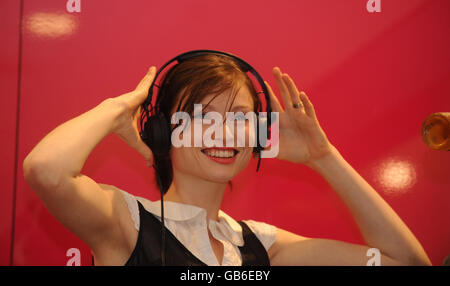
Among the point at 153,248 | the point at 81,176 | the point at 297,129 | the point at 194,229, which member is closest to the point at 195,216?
the point at 194,229

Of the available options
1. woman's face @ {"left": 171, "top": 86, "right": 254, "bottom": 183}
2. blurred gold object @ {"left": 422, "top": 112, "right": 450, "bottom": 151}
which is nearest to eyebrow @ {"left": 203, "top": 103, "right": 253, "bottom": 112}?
woman's face @ {"left": 171, "top": 86, "right": 254, "bottom": 183}

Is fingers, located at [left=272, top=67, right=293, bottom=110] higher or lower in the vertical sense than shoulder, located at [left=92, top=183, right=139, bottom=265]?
higher

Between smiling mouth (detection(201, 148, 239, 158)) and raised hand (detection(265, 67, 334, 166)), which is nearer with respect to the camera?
smiling mouth (detection(201, 148, 239, 158))

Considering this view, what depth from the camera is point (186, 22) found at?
1437 mm

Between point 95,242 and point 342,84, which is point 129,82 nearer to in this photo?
point 95,242

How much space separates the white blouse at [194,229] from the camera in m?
1.09

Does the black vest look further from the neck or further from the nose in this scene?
the nose

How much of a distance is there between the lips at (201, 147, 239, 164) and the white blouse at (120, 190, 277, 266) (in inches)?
6.1

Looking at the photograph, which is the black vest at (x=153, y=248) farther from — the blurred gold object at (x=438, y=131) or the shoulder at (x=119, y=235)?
the blurred gold object at (x=438, y=131)

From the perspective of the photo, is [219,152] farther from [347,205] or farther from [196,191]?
[347,205]

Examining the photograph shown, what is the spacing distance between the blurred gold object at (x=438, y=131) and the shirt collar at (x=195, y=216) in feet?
2.26

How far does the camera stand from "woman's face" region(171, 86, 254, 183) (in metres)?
1.11

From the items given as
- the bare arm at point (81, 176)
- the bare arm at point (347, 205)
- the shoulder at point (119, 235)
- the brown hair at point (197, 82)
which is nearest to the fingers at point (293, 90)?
the bare arm at point (347, 205)

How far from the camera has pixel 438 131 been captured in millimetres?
1268
